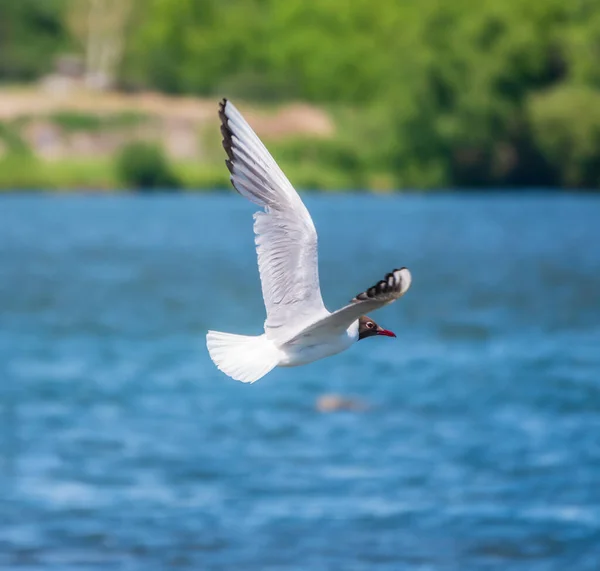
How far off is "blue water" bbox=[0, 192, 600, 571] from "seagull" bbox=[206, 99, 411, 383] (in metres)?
8.14

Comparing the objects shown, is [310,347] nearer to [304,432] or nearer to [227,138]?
[227,138]

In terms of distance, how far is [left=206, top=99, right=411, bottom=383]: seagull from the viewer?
696 centimetres

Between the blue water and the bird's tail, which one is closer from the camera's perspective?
the bird's tail

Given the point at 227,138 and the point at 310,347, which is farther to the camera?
the point at 227,138

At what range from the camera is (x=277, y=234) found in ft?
24.1

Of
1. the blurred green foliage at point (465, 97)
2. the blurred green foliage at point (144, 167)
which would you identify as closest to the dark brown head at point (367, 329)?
the blurred green foliage at point (465, 97)

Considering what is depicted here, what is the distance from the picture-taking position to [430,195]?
220ft

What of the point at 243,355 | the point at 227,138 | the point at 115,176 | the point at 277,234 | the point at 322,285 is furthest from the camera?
the point at 115,176

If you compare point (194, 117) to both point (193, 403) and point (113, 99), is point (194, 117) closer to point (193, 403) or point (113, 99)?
point (113, 99)

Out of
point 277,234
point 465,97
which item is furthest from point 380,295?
point 465,97

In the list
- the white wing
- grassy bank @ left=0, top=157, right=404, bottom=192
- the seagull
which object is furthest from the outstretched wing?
grassy bank @ left=0, top=157, right=404, bottom=192

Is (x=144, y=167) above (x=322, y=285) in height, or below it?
above

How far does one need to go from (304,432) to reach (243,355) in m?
13.8

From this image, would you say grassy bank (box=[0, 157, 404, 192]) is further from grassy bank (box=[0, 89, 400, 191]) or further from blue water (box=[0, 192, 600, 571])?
blue water (box=[0, 192, 600, 571])
